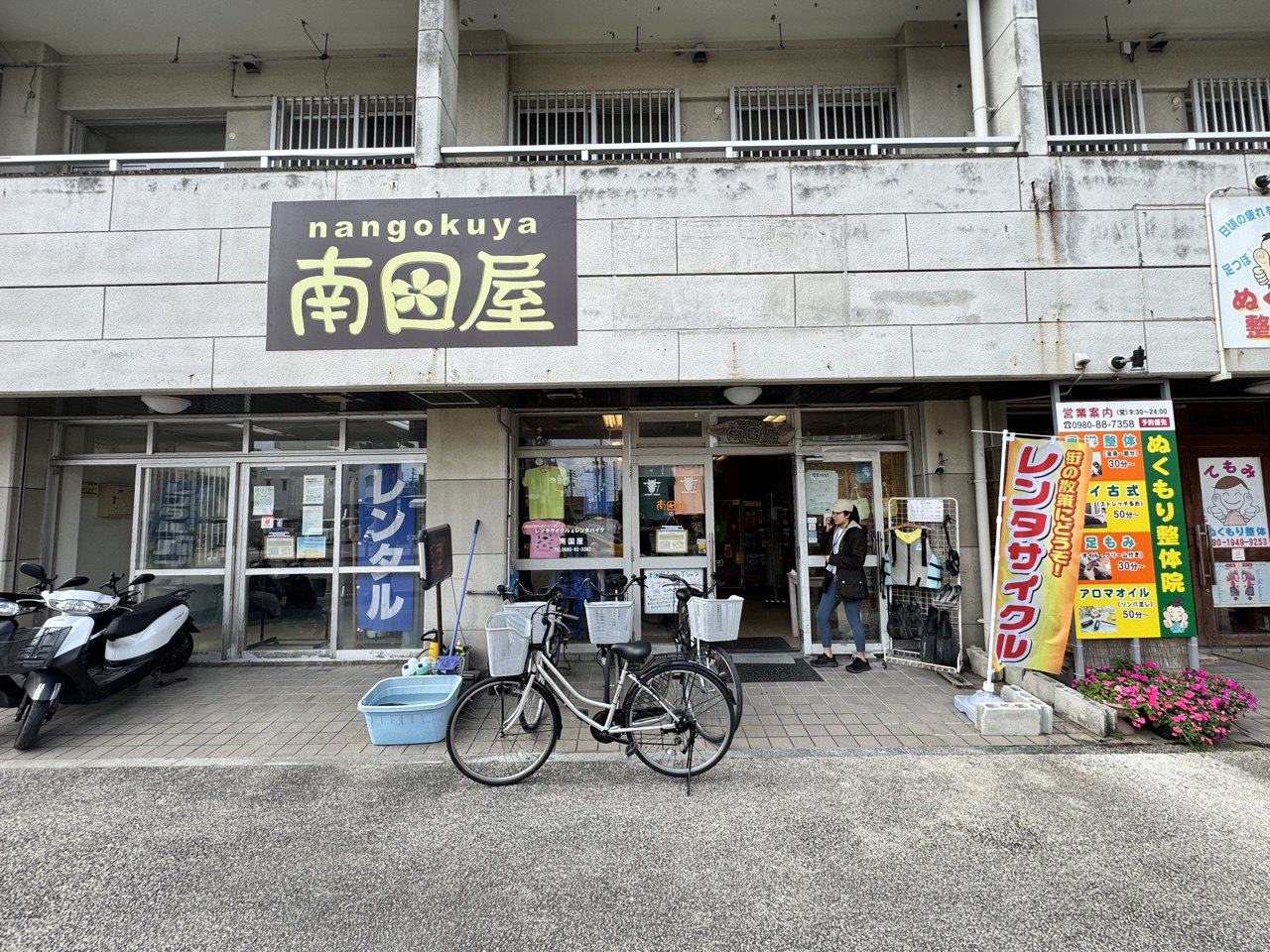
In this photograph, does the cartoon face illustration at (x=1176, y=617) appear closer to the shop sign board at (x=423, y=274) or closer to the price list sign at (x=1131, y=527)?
the price list sign at (x=1131, y=527)

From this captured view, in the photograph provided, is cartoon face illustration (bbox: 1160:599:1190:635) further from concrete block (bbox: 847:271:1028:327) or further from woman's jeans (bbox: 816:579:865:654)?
concrete block (bbox: 847:271:1028:327)

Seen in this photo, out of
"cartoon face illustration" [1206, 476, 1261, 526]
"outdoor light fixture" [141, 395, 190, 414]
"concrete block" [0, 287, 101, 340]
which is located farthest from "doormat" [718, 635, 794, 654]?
"concrete block" [0, 287, 101, 340]

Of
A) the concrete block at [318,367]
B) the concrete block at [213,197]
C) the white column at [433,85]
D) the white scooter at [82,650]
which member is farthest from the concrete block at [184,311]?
the white scooter at [82,650]

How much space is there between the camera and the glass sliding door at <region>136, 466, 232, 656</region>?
7422mm

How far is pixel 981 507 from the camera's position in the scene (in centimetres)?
668

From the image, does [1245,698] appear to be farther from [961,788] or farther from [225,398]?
[225,398]

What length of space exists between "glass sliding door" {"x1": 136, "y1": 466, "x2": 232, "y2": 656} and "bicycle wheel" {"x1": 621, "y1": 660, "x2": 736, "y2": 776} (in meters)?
5.99

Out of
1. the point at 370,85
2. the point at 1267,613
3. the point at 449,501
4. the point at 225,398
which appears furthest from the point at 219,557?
the point at 1267,613

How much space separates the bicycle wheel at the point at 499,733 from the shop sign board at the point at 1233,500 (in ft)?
28.1

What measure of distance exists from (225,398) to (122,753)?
138 inches

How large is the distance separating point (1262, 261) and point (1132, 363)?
5.21 ft

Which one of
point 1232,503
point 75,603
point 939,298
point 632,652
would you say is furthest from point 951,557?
point 75,603

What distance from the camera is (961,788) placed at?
396 centimetres

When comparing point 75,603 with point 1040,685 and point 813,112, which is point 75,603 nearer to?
point 1040,685
